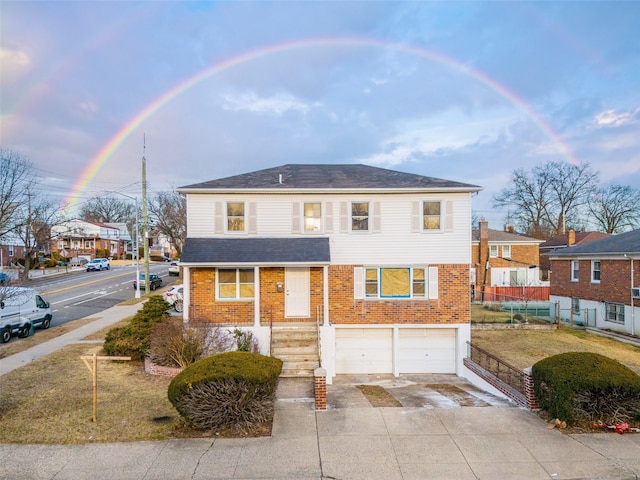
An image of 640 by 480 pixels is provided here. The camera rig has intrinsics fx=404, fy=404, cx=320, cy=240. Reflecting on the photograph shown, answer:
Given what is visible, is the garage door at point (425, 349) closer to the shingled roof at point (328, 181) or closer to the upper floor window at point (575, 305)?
the shingled roof at point (328, 181)

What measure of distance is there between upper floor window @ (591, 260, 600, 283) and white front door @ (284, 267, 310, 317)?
1934 centimetres

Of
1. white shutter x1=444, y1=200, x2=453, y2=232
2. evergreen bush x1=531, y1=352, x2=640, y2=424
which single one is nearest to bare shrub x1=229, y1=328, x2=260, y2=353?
white shutter x1=444, y1=200, x2=453, y2=232

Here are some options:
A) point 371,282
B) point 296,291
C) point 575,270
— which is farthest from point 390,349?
point 575,270

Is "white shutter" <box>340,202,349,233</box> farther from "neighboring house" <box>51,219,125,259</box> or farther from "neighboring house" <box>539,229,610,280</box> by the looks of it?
"neighboring house" <box>51,219,125,259</box>

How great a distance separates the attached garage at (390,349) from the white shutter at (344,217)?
151 inches

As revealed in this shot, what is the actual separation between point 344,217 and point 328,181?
5.55 feet

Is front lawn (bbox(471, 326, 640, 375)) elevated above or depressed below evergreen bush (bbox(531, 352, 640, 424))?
below

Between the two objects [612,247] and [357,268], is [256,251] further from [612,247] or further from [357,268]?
[612,247]

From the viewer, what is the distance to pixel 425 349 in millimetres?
15500

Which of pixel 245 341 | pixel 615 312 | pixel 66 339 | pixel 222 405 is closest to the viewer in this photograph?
pixel 222 405

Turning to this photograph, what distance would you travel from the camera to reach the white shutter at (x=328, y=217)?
15.6m

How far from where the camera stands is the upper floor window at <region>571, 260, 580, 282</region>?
25994 mm

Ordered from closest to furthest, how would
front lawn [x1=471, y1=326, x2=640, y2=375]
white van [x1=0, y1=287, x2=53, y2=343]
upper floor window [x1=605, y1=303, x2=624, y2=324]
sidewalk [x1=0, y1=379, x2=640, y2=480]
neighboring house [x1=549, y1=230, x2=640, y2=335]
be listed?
sidewalk [x1=0, y1=379, x2=640, y2=480], front lawn [x1=471, y1=326, x2=640, y2=375], white van [x1=0, y1=287, x2=53, y2=343], neighboring house [x1=549, y1=230, x2=640, y2=335], upper floor window [x1=605, y1=303, x2=624, y2=324]

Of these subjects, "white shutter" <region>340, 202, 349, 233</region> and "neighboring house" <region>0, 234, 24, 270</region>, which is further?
"neighboring house" <region>0, 234, 24, 270</region>
